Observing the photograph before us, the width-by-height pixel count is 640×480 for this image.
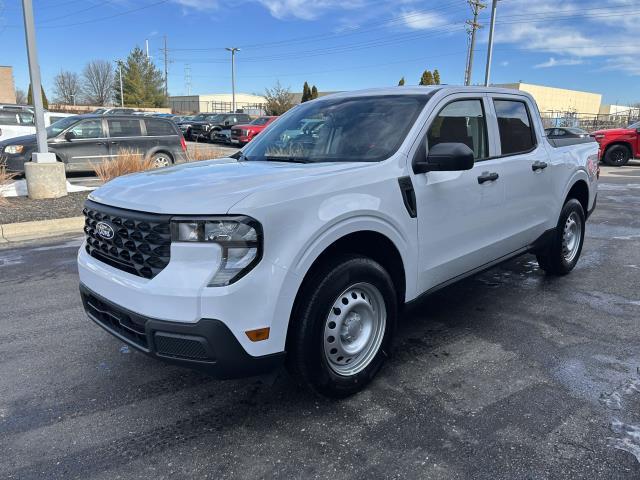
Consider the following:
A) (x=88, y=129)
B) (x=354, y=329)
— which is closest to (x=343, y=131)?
(x=354, y=329)

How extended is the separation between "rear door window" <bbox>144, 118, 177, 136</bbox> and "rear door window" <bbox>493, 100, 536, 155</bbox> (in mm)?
10811

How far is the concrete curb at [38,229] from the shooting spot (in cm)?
743

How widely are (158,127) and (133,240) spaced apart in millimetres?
11778

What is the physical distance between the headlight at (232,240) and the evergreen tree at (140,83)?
84813 millimetres

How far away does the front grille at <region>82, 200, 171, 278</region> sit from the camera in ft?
8.32

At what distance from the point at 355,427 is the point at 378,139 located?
1.89 m

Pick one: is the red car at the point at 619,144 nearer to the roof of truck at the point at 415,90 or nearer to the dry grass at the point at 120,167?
the dry grass at the point at 120,167

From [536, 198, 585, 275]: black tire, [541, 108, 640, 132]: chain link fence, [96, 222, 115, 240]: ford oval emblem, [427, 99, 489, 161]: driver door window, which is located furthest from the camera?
[541, 108, 640, 132]: chain link fence

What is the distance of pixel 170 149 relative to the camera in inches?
530

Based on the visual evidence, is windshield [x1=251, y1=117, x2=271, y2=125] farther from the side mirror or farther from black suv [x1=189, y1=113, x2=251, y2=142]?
the side mirror

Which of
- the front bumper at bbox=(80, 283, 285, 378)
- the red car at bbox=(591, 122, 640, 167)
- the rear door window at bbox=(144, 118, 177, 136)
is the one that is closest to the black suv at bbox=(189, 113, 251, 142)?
the rear door window at bbox=(144, 118, 177, 136)

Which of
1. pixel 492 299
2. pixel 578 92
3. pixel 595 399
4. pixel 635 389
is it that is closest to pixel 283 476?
pixel 595 399

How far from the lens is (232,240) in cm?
240

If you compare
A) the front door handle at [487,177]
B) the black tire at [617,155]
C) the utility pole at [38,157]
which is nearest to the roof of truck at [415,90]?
the front door handle at [487,177]
